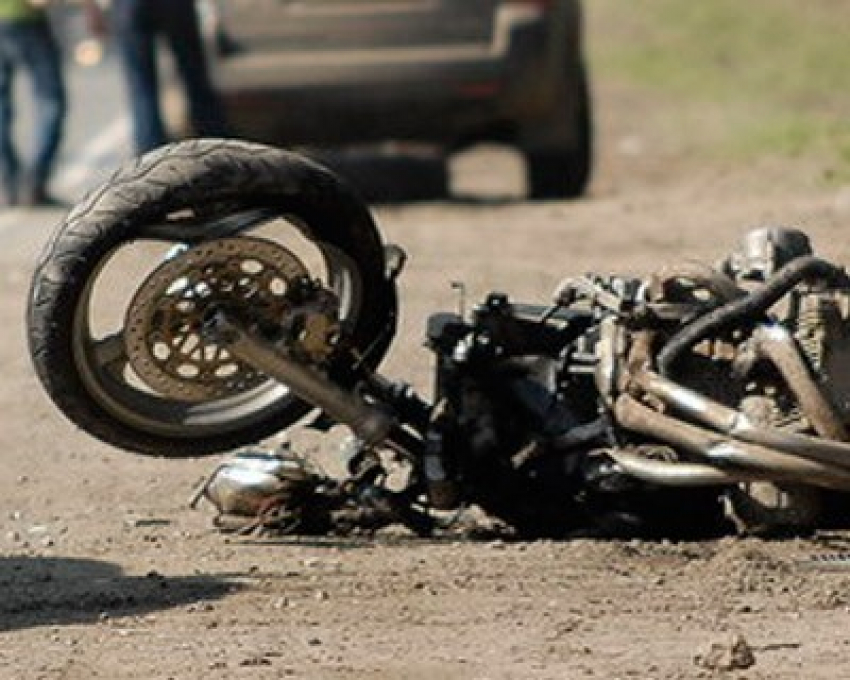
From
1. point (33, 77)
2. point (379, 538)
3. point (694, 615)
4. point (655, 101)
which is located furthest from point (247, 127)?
point (694, 615)

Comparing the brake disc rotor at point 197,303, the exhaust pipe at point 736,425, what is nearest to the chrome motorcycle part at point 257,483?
the brake disc rotor at point 197,303

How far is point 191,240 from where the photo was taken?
7.70m

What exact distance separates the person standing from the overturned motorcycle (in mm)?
10992

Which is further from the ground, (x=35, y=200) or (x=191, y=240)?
(x=191, y=240)

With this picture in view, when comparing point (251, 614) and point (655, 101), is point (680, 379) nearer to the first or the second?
point (251, 614)

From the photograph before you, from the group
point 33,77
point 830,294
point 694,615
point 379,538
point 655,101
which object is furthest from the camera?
point 655,101

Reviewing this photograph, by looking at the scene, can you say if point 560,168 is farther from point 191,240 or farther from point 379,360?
point 191,240

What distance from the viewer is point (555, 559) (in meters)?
7.47

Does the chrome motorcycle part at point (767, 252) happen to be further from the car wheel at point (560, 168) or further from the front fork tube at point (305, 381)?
the car wheel at point (560, 168)

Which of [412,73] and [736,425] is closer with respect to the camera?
[736,425]

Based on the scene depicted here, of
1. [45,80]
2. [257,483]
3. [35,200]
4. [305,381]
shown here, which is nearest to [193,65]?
[35,200]

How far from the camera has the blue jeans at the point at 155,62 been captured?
703 inches

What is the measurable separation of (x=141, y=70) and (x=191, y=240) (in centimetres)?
1076

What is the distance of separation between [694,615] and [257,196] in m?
1.59
